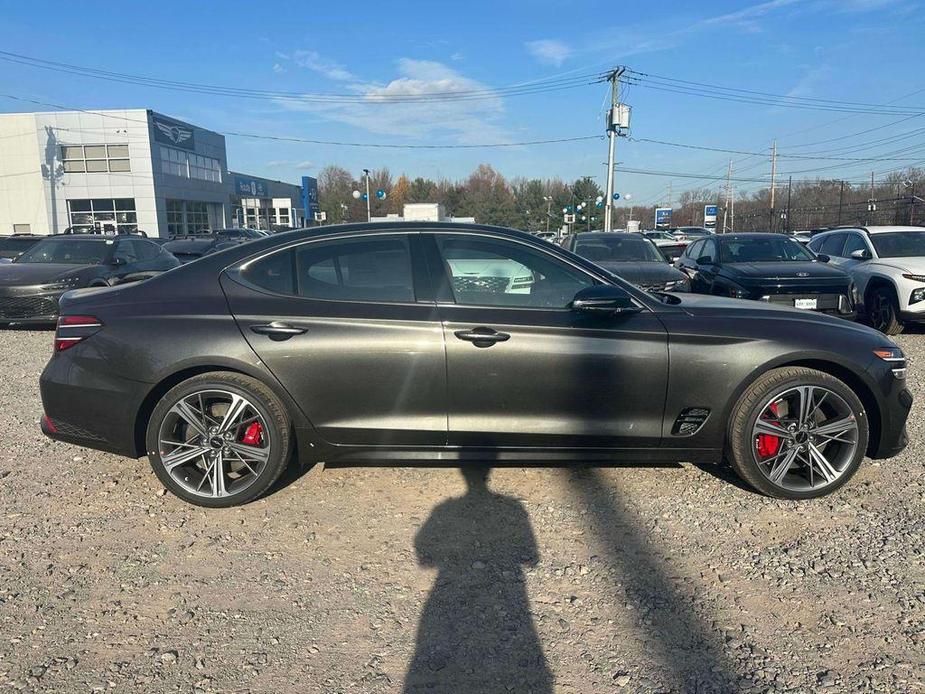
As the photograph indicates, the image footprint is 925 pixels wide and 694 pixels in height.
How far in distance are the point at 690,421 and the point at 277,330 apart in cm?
239

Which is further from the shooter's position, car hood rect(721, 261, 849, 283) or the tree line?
the tree line

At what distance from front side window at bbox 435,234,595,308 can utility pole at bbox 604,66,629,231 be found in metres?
36.4

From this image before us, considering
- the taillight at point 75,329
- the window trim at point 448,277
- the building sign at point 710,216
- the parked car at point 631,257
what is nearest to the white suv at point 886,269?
the parked car at point 631,257

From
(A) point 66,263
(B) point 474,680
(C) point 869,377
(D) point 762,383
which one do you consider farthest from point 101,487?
(A) point 66,263

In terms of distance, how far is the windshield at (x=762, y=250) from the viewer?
381 inches

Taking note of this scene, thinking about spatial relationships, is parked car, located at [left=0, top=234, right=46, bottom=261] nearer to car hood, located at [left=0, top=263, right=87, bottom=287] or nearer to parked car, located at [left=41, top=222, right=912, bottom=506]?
car hood, located at [left=0, top=263, right=87, bottom=287]

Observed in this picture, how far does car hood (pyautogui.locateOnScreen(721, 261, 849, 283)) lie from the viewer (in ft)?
27.7

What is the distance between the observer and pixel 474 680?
2.32 metres

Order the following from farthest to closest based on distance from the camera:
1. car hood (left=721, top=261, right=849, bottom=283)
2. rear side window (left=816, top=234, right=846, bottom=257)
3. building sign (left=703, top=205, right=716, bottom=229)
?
building sign (left=703, top=205, right=716, bottom=229) → rear side window (left=816, top=234, right=846, bottom=257) → car hood (left=721, top=261, right=849, bottom=283)

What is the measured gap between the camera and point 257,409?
3611mm

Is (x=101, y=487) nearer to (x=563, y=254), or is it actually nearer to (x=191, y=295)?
(x=191, y=295)

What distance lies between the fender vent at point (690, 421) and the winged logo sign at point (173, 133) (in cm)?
4718

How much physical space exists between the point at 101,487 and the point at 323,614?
212cm

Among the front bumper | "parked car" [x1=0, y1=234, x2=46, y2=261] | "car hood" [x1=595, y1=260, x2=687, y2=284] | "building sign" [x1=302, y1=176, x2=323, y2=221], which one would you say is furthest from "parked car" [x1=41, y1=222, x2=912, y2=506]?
"building sign" [x1=302, y1=176, x2=323, y2=221]
